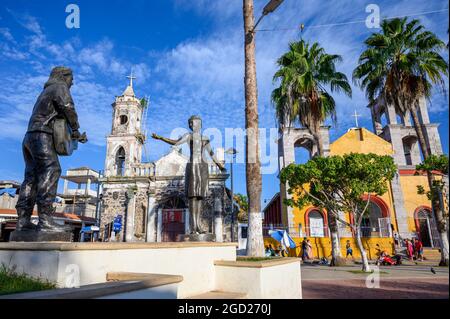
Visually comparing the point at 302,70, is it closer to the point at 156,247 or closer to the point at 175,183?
the point at 175,183

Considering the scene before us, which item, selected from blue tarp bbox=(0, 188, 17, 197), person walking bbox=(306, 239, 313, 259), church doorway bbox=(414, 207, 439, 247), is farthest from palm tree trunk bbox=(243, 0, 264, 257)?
blue tarp bbox=(0, 188, 17, 197)

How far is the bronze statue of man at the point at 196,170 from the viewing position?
6.03m

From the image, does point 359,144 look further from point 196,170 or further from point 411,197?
point 196,170

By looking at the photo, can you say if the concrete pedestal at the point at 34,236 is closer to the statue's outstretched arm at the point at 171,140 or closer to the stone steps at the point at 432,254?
the statue's outstretched arm at the point at 171,140

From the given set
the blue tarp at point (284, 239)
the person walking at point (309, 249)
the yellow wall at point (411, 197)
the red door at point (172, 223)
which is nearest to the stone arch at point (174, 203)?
the red door at point (172, 223)

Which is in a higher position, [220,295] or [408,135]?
[408,135]

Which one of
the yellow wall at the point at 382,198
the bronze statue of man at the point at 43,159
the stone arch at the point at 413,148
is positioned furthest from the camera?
the stone arch at the point at 413,148

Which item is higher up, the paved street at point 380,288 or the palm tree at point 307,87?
the palm tree at point 307,87

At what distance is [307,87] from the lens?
45.9 feet

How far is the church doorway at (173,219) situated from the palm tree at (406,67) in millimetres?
13374

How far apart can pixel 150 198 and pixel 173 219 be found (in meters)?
2.12

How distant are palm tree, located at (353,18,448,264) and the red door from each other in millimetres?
13578

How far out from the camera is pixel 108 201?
19.4m

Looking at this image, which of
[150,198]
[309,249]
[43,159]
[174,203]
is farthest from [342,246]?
[43,159]
